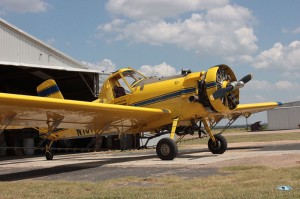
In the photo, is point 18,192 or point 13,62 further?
point 13,62

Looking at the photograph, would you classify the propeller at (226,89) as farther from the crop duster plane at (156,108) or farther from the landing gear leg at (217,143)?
the landing gear leg at (217,143)

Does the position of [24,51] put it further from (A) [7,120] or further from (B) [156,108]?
(A) [7,120]

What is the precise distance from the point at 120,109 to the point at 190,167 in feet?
11.0

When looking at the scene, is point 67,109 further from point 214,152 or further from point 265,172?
point 214,152

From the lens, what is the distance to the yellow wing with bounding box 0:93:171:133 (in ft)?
33.5

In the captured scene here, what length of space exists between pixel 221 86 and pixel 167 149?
288cm

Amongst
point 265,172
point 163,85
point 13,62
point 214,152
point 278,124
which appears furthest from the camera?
point 278,124

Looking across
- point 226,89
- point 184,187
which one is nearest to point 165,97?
point 226,89

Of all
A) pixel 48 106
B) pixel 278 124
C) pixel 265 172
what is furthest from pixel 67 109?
Result: pixel 278 124

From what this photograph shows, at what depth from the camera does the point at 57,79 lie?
27.7m

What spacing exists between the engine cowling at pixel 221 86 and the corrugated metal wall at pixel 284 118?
52.0 metres

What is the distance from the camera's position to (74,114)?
12438 mm

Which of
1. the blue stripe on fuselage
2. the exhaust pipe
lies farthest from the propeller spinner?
the blue stripe on fuselage

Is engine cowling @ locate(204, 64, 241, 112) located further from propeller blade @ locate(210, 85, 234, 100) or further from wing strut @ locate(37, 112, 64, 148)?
wing strut @ locate(37, 112, 64, 148)
